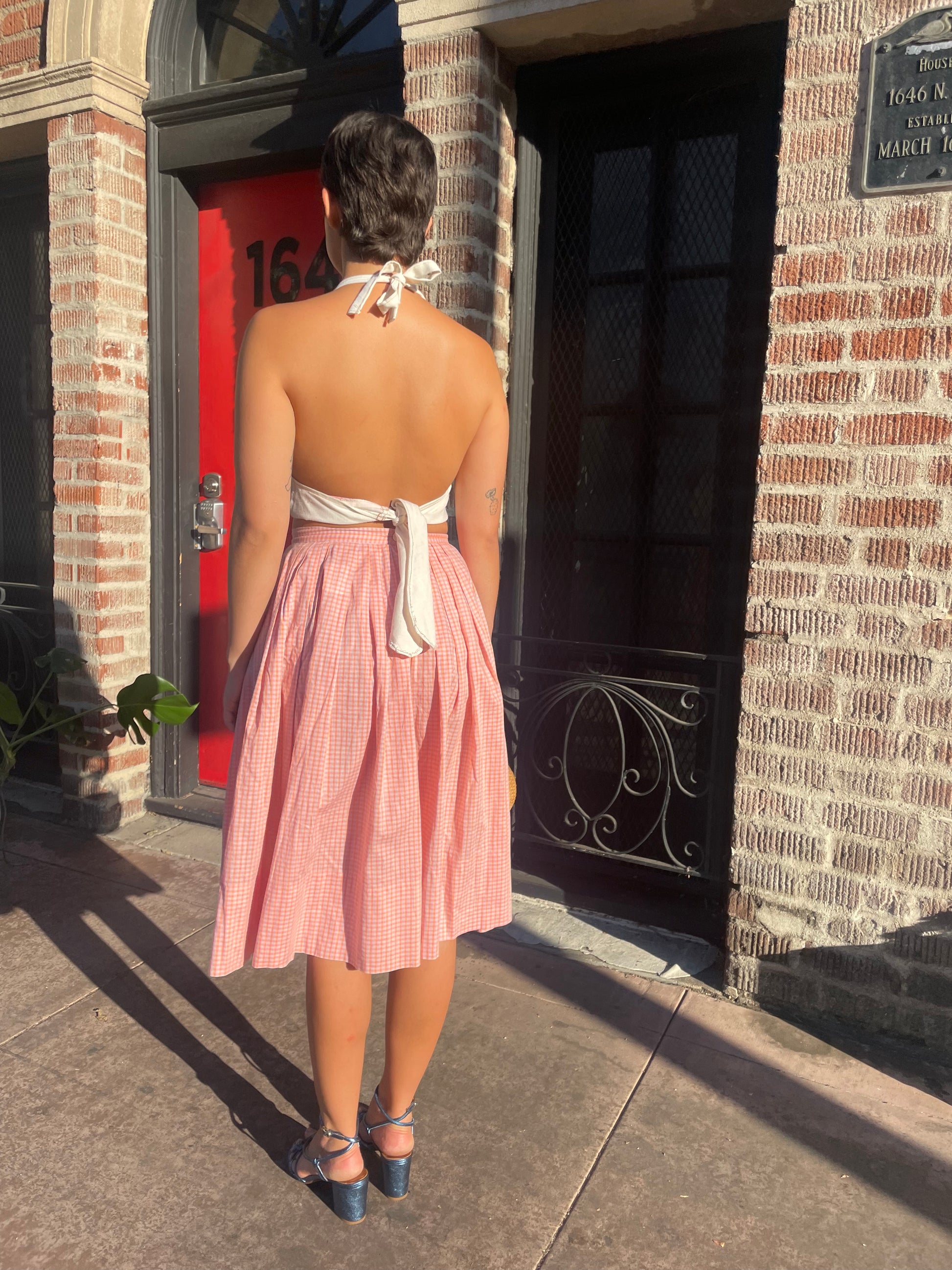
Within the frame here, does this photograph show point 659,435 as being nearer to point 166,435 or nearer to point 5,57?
point 166,435

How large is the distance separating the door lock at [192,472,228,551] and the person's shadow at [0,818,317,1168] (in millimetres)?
1354

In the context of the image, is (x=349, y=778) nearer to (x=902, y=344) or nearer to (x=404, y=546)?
(x=404, y=546)

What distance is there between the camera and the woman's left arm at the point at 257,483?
173cm

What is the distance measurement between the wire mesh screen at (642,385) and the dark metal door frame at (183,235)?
98 centimetres

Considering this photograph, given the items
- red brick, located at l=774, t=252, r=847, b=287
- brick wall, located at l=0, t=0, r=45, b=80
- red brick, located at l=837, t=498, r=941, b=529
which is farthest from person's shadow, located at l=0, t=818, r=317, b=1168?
brick wall, located at l=0, t=0, r=45, b=80

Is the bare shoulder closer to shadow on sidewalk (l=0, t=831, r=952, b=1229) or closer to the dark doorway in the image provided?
the dark doorway

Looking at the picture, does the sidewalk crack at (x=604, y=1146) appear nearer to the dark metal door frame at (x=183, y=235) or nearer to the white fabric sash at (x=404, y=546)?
the white fabric sash at (x=404, y=546)

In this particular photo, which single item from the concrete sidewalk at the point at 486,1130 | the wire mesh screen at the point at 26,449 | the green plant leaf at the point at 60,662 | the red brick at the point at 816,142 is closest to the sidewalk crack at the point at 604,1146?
the concrete sidewalk at the point at 486,1130

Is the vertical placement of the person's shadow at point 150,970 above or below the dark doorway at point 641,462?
below

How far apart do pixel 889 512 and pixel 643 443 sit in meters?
0.99

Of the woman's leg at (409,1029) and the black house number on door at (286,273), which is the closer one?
the woman's leg at (409,1029)

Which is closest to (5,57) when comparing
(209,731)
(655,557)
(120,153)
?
(120,153)

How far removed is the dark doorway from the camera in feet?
10.1

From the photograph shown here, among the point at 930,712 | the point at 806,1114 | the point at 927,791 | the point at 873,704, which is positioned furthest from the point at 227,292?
the point at 806,1114
